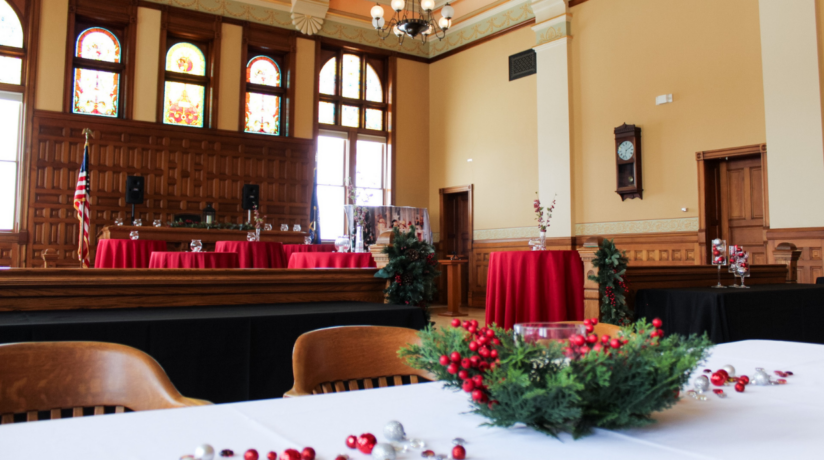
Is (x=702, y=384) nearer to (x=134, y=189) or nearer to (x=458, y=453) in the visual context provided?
(x=458, y=453)

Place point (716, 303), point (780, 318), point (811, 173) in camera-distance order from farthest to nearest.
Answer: point (811, 173), point (780, 318), point (716, 303)

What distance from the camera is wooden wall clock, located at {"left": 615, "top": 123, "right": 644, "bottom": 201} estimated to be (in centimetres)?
809

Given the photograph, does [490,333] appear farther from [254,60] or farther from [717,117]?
[254,60]

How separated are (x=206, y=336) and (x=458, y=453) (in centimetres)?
200

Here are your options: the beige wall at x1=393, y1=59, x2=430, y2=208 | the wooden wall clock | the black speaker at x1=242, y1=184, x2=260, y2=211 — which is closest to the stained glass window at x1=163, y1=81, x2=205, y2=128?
the black speaker at x1=242, y1=184, x2=260, y2=211

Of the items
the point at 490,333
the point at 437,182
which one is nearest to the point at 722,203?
the point at 437,182

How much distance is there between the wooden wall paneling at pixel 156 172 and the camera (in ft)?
29.8

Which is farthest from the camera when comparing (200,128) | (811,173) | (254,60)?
(254,60)

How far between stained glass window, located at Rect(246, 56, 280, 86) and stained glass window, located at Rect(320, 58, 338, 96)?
84 centimetres

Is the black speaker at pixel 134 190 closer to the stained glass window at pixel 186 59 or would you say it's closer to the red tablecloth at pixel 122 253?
the stained glass window at pixel 186 59

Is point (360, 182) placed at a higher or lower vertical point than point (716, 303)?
higher

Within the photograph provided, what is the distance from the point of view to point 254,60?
1082 cm

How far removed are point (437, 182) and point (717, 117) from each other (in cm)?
568

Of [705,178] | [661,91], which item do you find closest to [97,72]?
[661,91]
